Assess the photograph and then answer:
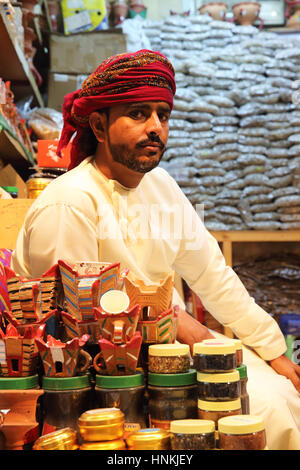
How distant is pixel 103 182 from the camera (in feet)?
5.65

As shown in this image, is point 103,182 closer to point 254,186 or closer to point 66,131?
point 66,131

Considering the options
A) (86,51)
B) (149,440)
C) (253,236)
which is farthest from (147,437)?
(86,51)

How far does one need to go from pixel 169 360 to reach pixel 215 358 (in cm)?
8

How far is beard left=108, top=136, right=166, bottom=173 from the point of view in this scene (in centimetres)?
164

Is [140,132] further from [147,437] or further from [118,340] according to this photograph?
[147,437]

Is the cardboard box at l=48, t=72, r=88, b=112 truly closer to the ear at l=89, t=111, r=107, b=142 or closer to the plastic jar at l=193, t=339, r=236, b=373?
the ear at l=89, t=111, r=107, b=142

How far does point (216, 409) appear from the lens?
3.01ft

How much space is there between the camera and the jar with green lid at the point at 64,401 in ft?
3.09

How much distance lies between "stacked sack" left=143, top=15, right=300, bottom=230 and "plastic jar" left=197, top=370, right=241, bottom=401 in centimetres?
296

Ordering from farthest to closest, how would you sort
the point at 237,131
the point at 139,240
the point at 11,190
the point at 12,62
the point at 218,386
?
the point at 237,131, the point at 12,62, the point at 11,190, the point at 139,240, the point at 218,386

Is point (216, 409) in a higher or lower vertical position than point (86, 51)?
lower

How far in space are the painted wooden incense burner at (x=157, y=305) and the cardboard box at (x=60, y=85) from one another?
9.92ft

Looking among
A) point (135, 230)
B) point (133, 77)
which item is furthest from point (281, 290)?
point (133, 77)

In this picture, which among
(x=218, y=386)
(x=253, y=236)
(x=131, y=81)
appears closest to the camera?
(x=218, y=386)
